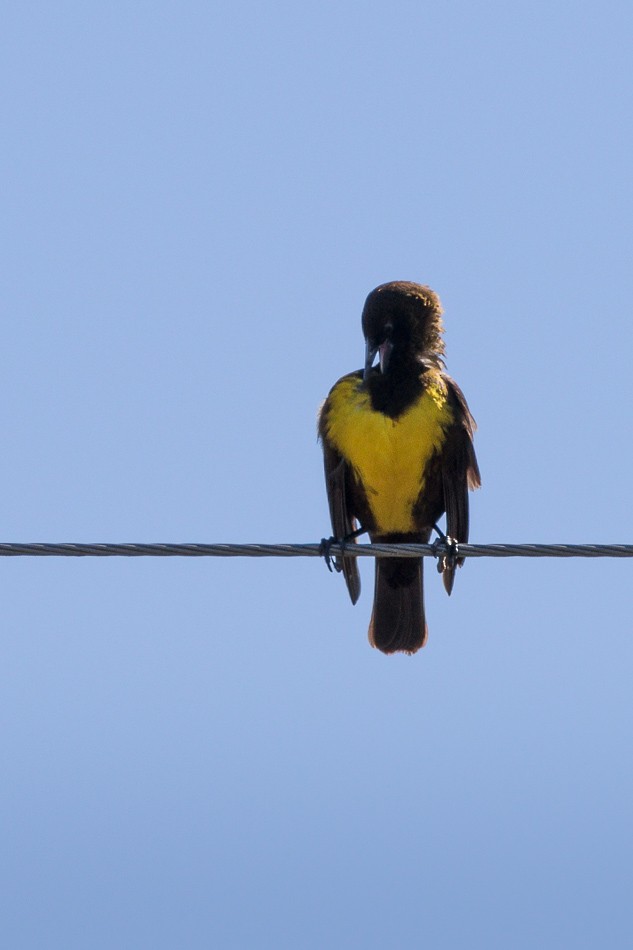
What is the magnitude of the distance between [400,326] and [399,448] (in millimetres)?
744

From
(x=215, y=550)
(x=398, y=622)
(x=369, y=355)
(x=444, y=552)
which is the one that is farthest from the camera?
(x=398, y=622)

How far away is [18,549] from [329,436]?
8.80 ft

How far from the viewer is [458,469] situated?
7.72 m

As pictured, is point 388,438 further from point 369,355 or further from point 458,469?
point 369,355

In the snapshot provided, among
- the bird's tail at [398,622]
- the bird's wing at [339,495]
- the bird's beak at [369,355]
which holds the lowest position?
the bird's tail at [398,622]

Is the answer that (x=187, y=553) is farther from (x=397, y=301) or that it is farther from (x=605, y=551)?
(x=397, y=301)

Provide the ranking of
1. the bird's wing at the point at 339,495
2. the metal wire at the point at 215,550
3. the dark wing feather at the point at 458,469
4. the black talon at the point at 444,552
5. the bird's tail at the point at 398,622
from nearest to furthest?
the metal wire at the point at 215,550
the black talon at the point at 444,552
the dark wing feather at the point at 458,469
the bird's wing at the point at 339,495
the bird's tail at the point at 398,622

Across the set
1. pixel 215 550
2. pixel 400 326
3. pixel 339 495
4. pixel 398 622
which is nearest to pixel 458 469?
pixel 339 495

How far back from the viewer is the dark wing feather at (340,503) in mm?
7895

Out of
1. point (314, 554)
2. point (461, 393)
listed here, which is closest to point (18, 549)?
point (314, 554)

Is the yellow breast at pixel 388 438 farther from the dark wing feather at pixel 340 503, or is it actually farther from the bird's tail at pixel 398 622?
the bird's tail at pixel 398 622

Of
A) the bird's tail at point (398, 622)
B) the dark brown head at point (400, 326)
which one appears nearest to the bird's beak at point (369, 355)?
the dark brown head at point (400, 326)

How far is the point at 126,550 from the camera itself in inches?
214

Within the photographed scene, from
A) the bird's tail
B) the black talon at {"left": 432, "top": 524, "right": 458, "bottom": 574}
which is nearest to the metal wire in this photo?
the black talon at {"left": 432, "top": 524, "right": 458, "bottom": 574}
